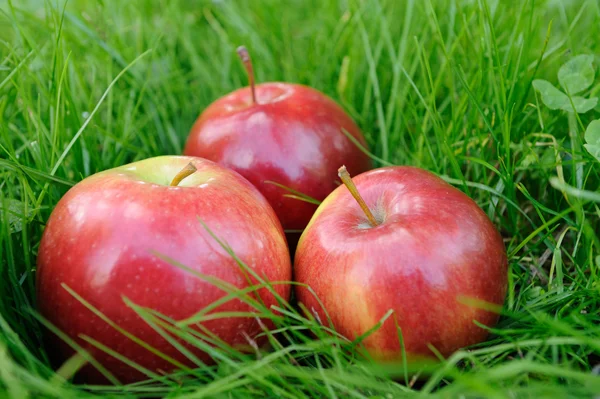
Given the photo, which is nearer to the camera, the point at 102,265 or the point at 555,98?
the point at 102,265

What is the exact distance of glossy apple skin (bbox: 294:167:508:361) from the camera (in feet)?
4.55

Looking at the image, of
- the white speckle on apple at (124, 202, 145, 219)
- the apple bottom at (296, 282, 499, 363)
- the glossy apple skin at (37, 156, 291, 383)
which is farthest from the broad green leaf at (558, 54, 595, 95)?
the white speckle on apple at (124, 202, 145, 219)

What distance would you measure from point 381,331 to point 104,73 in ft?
5.38

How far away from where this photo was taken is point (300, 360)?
5.05 ft

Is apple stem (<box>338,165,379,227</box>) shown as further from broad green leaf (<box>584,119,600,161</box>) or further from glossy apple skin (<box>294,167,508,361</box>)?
broad green leaf (<box>584,119,600,161</box>)

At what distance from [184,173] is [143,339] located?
1.32ft

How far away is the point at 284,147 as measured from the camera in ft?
6.24

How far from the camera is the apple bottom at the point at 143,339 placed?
1350mm

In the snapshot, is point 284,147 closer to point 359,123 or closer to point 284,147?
point 284,147

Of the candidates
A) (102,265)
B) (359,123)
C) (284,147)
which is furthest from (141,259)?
(359,123)

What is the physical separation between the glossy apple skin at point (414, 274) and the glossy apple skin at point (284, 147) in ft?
1.26

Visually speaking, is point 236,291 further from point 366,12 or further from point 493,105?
point 366,12

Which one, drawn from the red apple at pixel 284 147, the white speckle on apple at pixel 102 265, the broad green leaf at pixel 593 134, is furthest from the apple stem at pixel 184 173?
the broad green leaf at pixel 593 134

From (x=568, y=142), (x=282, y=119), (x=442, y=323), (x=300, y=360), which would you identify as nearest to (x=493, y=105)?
(x=568, y=142)
